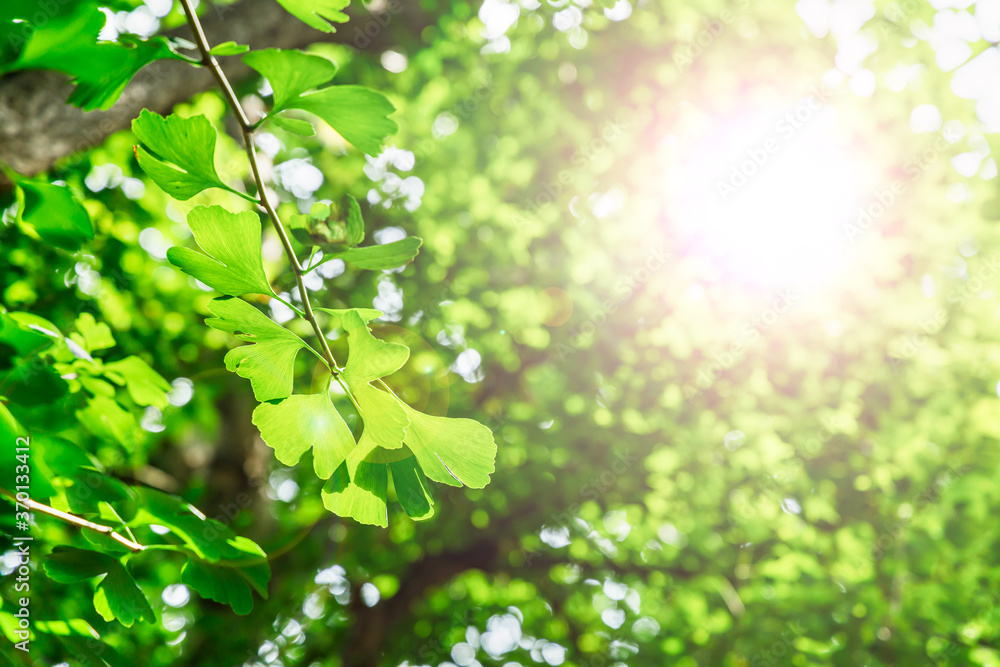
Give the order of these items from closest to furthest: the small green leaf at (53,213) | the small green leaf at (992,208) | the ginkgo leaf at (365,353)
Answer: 1. the ginkgo leaf at (365,353)
2. the small green leaf at (53,213)
3. the small green leaf at (992,208)

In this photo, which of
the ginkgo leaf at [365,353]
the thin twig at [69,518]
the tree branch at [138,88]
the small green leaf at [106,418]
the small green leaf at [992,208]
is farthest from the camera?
the small green leaf at [992,208]

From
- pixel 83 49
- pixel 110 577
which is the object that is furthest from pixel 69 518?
pixel 83 49

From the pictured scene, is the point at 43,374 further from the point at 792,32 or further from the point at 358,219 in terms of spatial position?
the point at 792,32

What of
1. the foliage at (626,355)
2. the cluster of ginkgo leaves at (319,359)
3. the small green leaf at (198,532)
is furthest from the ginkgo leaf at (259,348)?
the foliage at (626,355)

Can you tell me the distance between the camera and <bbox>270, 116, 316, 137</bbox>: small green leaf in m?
0.66

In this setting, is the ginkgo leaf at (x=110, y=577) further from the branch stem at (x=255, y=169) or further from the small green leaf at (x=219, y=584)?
the branch stem at (x=255, y=169)

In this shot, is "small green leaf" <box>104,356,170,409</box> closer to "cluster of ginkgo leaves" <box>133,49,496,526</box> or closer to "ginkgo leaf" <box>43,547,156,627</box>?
"ginkgo leaf" <box>43,547,156,627</box>

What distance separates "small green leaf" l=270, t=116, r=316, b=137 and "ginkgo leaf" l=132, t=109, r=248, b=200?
3.1 inches

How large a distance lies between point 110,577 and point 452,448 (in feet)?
1.57

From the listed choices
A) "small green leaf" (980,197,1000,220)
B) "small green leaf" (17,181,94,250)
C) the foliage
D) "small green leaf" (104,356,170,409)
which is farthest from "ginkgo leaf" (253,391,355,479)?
"small green leaf" (980,197,1000,220)

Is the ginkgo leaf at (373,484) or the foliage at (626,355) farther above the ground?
the ginkgo leaf at (373,484)

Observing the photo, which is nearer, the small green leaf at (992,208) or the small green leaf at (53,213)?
the small green leaf at (53,213)

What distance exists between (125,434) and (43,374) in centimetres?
33

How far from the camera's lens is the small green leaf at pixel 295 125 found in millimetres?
657
